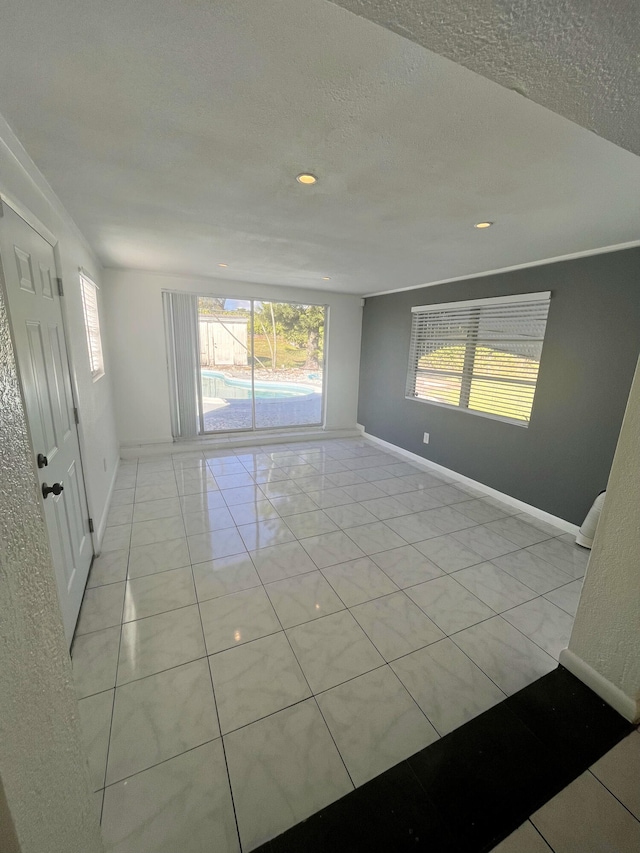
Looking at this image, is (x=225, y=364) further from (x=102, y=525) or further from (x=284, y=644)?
(x=284, y=644)

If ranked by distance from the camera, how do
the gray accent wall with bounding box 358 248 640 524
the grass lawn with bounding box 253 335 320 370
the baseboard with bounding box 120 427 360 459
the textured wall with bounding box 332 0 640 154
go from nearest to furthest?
1. the textured wall with bounding box 332 0 640 154
2. the gray accent wall with bounding box 358 248 640 524
3. the baseboard with bounding box 120 427 360 459
4. the grass lawn with bounding box 253 335 320 370

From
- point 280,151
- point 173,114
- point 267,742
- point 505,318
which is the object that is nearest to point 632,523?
point 267,742

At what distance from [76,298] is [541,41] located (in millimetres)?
2780

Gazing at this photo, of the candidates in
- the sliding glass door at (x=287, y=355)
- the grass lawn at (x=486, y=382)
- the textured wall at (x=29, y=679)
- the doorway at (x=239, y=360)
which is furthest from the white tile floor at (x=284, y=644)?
the sliding glass door at (x=287, y=355)

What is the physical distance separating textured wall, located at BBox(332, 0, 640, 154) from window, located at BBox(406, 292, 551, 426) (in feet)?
8.54

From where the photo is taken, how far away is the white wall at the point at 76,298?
4.66 ft

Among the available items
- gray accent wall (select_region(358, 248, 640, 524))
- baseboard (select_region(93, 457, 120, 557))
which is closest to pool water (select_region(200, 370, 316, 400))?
baseboard (select_region(93, 457, 120, 557))

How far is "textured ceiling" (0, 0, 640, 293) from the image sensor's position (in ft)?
2.96

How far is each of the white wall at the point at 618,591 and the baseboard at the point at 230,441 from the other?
4.20 metres

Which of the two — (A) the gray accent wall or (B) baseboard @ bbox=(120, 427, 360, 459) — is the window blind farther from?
(A) the gray accent wall

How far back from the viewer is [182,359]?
463cm

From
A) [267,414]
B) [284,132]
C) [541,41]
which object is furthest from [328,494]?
[541,41]

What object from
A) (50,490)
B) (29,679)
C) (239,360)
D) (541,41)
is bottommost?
(50,490)

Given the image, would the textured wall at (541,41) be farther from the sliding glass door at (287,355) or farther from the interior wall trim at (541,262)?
the sliding glass door at (287,355)
